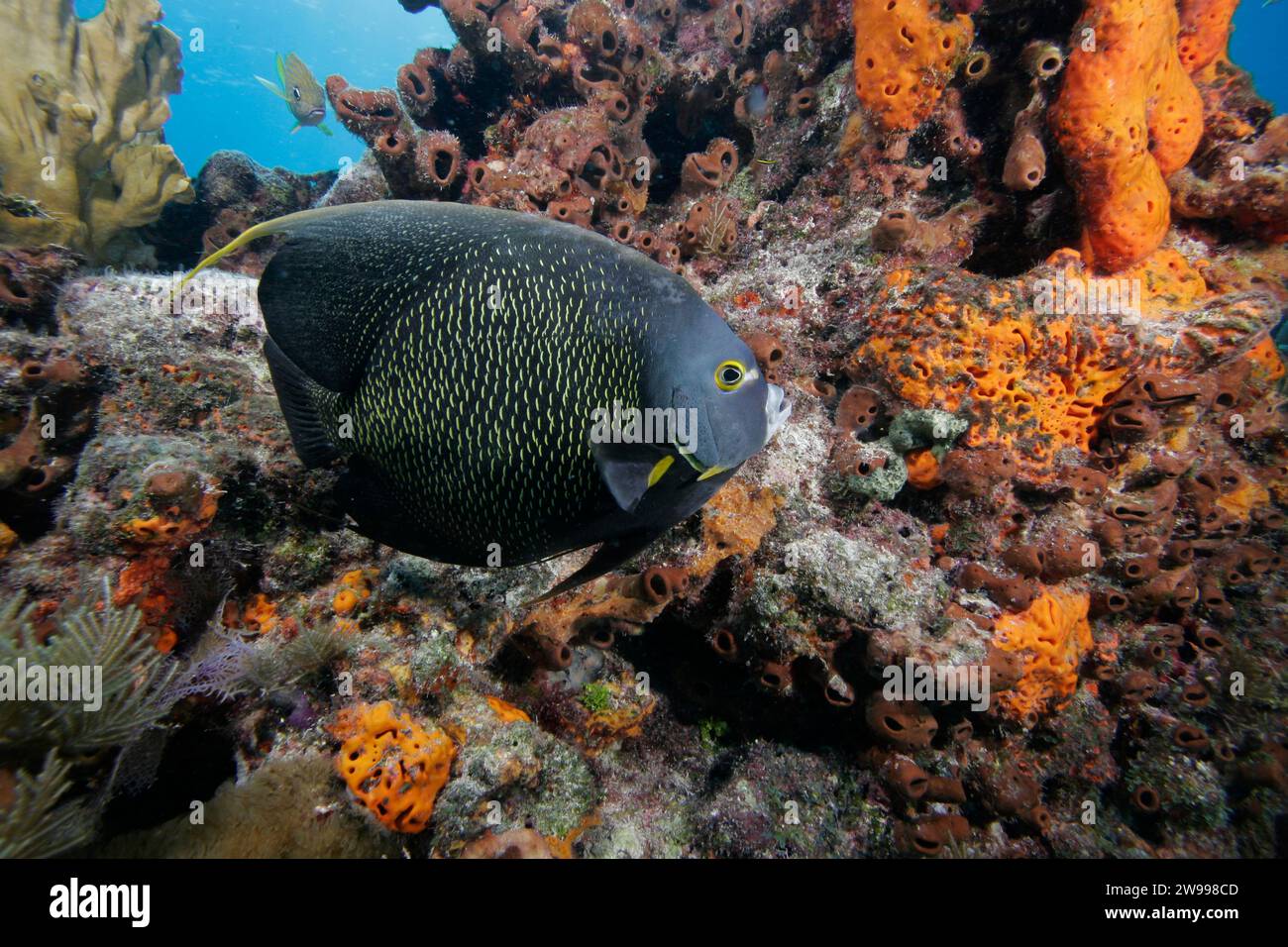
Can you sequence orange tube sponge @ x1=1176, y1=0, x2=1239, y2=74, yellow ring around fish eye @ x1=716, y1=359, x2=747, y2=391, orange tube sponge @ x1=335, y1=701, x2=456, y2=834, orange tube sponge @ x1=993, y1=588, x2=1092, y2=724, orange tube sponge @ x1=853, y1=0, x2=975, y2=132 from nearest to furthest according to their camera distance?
yellow ring around fish eye @ x1=716, y1=359, x2=747, y2=391
orange tube sponge @ x1=335, y1=701, x2=456, y2=834
orange tube sponge @ x1=993, y1=588, x2=1092, y2=724
orange tube sponge @ x1=853, y1=0, x2=975, y2=132
orange tube sponge @ x1=1176, y1=0, x2=1239, y2=74

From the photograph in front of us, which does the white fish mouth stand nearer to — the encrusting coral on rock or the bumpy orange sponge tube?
the encrusting coral on rock

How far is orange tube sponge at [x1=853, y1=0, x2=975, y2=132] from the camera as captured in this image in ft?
15.4

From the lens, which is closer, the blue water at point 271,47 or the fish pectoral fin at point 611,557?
the fish pectoral fin at point 611,557

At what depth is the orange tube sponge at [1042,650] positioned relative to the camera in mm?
3528

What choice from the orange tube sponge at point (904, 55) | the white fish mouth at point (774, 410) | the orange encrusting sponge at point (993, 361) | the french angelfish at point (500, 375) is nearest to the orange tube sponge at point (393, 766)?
the french angelfish at point (500, 375)

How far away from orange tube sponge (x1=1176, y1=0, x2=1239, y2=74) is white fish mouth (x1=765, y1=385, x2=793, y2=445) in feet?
22.7

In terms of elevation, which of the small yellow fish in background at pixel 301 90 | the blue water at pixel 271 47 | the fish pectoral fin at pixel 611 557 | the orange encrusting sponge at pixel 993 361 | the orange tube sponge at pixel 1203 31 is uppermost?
the blue water at pixel 271 47

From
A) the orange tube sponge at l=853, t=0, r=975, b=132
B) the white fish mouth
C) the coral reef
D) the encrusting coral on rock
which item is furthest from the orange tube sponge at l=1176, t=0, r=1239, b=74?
the coral reef

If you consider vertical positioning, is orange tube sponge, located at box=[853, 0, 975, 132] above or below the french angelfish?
above

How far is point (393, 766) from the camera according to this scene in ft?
8.80

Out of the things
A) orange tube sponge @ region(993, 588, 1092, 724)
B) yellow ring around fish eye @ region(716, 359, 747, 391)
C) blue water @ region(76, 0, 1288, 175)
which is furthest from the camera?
blue water @ region(76, 0, 1288, 175)

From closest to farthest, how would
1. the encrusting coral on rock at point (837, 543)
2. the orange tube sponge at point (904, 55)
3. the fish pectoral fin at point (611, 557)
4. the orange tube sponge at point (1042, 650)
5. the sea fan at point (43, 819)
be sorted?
the fish pectoral fin at point (611, 557) < the sea fan at point (43, 819) < the encrusting coral on rock at point (837, 543) < the orange tube sponge at point (1042, 650) < the orange tube sponge at point (904, 55)

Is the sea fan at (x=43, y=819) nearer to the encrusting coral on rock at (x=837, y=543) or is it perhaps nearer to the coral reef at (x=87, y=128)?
the encrusting coral on rock at (x=837, y=543)

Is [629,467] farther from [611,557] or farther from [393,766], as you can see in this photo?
[393,766]
